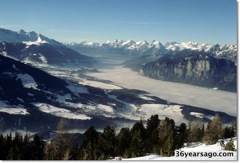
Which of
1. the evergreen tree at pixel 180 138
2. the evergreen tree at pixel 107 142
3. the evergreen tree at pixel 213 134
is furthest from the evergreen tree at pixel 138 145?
the evergreen tree at pixel 213 134

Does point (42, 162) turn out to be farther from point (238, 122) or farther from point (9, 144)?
point (9, 144)

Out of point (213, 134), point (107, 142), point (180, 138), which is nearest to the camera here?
point (180, 138)

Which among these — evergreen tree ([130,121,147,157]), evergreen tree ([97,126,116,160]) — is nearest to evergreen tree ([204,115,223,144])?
evergreen tree ([130,121,147,157])

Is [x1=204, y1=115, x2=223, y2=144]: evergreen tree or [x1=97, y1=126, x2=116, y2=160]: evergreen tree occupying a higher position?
[x1=204, y1=115, x2=223, y2=144]: evergreen tree

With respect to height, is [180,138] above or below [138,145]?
above

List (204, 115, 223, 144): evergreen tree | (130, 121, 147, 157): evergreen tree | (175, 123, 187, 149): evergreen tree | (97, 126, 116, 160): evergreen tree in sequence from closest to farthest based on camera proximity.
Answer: (175, 123, 187, 149): evergreen tree, (130, 121, 147, 157): evergreen tree, (204, 115, 223, 144): evergreen tree, (97, 126, 116, 160): evergreen tree

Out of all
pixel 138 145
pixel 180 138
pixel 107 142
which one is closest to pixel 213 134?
pixel 180 138

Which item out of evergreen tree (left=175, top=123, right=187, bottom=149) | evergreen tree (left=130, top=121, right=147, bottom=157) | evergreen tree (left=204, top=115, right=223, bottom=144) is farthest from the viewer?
evergreen tree (left=204, top=115, right=223, bottom=144)

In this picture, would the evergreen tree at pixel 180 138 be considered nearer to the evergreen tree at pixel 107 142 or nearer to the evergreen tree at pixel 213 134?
the evergreen tree at pixel 213 134

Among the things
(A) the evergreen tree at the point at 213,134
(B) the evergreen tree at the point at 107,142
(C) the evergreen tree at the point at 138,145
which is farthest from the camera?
(B) the evergreen tree at the point at 107,142

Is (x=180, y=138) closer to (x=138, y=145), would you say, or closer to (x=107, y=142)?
(x=138, y=145)

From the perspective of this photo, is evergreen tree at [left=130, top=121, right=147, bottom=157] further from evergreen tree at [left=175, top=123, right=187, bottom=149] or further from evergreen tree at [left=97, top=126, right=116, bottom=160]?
evergreen tree at [left=175, top=123, right=187, bottom=149]
